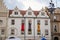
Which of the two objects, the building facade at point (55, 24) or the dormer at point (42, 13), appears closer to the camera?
the building facade at point (55, 24)

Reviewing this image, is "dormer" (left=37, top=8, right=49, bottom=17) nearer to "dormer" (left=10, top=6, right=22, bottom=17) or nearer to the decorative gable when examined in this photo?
the decorative gable

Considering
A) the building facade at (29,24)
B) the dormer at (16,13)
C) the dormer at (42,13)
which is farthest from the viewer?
the dormer at (42,13)

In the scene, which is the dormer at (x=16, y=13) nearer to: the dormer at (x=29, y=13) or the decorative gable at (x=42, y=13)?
the dormer at (x=29, y=13)

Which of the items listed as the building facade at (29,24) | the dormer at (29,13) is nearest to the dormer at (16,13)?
the building facade at (29,24)

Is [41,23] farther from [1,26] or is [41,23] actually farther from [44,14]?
[1,26]

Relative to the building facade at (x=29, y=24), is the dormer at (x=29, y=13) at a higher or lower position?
higher

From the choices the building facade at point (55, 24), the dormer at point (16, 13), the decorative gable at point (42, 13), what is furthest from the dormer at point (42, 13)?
the dormer at point (16, 13)

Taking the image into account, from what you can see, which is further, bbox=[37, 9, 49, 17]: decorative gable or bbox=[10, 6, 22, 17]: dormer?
bbox=[37, 9, 49, 17]: decorative gable

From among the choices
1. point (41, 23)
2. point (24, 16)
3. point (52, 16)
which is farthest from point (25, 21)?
point (52, 16)

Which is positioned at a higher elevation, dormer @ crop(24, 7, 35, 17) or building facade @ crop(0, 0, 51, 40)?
dormer @ crop(24, 7, 35, 17)

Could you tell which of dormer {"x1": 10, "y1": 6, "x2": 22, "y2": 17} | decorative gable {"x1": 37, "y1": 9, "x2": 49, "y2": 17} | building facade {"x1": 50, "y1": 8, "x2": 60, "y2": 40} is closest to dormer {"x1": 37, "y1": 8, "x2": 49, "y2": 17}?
decorative gable {"x1": 37, "y1": 9, "x2": 49, "y2": 17}

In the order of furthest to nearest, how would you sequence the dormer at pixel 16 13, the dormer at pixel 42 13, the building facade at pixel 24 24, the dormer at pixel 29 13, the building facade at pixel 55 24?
the dormer at pixel 42 13 → the dormer at pixel 29 13 → the building facade at pixel 55 24 → the dormer at pixel 16 13 → the building facade at pixel 24 24

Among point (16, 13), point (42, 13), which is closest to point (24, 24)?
point (16, 13)

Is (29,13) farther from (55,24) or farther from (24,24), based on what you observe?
(55,24)
